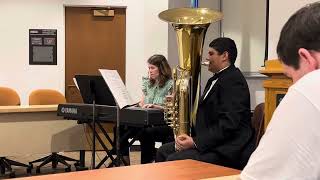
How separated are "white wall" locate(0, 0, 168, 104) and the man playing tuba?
317 centimetres

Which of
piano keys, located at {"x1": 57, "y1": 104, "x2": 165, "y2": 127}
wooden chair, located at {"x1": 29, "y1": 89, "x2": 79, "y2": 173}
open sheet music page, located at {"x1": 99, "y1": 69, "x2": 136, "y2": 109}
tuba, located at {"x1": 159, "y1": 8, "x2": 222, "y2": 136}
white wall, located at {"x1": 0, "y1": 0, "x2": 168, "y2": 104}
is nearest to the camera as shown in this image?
tuba, located at {"x1": 159, "y1": 8, "x2": 222, "y2": 136}

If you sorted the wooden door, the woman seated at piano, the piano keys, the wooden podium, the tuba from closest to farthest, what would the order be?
1. the wooden podium
2. the tuba
3. the piano keys
4. the woman seated at piano
5. the wooden door

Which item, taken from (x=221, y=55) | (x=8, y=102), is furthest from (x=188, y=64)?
(x=8, y=102)

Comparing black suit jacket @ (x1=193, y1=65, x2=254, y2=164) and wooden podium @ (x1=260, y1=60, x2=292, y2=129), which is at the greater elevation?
wooden podium @ (x1=260, y1=60, x2=292, y2=129)

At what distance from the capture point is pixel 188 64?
3.18m

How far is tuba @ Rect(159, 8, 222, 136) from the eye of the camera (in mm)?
3164

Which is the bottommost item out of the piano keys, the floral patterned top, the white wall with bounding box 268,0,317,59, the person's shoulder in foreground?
the piano keys

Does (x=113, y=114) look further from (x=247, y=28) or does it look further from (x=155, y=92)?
(x=247, y=28)

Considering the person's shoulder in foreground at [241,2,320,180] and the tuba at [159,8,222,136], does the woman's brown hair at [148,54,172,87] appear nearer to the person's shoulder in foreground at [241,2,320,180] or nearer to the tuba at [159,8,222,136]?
the tuba at [159,8,222,136]

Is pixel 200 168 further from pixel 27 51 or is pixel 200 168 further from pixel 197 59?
pixel 27 51

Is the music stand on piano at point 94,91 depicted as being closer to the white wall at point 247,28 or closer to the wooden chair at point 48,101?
the wooden chair at point 48,101

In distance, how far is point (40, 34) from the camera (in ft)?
21.0

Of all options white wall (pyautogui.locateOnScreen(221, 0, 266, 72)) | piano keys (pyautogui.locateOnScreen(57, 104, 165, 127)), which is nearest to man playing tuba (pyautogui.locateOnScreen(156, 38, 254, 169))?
piano keys (pyautogui.locateOnScreen(57, 104, 165, 127))

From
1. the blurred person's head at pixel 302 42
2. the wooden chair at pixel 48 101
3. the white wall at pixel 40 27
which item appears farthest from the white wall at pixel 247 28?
the blurred person's head at pixel 302 42
